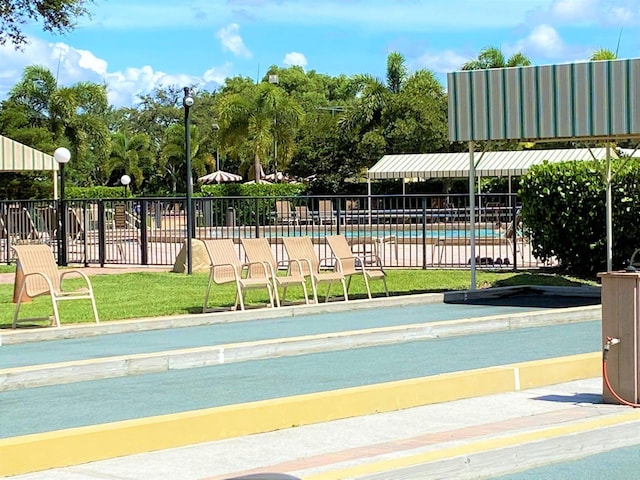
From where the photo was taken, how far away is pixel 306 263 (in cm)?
1780

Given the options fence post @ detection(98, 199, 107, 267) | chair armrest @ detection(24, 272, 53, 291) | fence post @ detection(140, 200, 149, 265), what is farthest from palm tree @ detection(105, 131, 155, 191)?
chair armrest @ detection(24, 272, 53, 291)

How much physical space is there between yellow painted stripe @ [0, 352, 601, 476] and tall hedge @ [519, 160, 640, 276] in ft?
36.2

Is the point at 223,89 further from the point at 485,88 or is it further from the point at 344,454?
the point at 344,454

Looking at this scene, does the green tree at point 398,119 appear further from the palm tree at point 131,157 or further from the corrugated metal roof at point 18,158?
the corrugated metal roof at point 18,158

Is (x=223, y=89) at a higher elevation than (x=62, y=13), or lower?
higher

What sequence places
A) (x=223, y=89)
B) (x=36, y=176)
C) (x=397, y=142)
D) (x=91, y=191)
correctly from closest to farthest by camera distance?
(x=36, y=176) → (x=397, y=142) → (x=91, y=191) → (x=223, y=89)

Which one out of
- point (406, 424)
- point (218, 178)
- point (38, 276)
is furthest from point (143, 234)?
point (218, 178)

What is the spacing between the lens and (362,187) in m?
63.1

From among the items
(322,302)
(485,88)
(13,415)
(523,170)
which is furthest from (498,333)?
(523,170)

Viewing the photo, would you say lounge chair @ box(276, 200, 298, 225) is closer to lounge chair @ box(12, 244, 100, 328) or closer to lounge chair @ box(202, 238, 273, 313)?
lounge chair @ box(202, 238, 273, 313)

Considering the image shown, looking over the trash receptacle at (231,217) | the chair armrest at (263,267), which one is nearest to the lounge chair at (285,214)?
the trash receptacle at (231,217)

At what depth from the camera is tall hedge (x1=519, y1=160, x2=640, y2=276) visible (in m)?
21.5

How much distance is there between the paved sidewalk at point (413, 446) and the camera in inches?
284

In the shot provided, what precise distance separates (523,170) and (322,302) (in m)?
27.0
